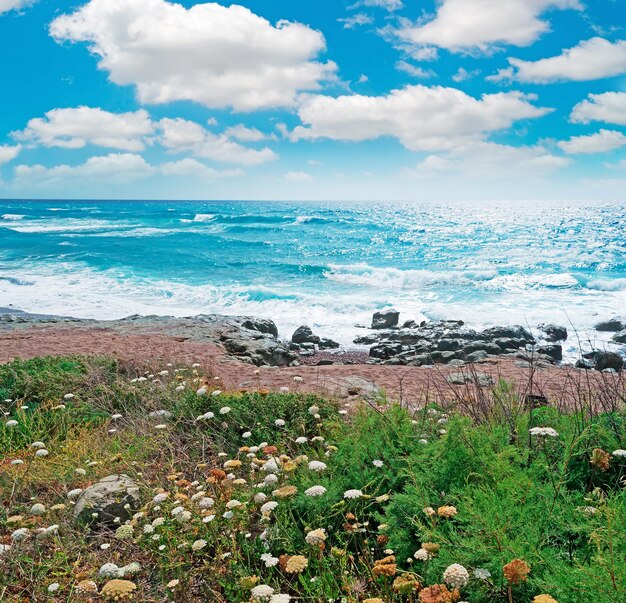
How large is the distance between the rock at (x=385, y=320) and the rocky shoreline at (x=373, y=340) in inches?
1.5

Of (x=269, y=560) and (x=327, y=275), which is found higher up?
(x=269, y=560)

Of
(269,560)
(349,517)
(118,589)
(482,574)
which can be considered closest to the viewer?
(482,574)

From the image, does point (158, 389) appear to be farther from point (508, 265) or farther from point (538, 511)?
point (508, 265)

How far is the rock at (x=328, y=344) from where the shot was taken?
17.5 meters

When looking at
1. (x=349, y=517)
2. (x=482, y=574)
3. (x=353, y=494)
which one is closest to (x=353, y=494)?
(x=353, y=494)

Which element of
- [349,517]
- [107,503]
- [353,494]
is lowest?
[107,503]

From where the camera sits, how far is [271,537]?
3.10 m

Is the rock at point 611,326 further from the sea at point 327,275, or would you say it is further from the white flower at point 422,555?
the white flower at point 422,555

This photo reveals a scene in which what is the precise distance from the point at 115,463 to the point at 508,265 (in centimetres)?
3547

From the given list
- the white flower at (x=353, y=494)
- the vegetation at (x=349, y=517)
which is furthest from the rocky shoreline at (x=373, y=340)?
the white flower at (x=353, y=494)

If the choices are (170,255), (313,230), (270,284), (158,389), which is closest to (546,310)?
(270,284)

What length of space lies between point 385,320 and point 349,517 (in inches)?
706

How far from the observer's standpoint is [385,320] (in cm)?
2072

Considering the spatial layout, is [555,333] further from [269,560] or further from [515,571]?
[515,571]
